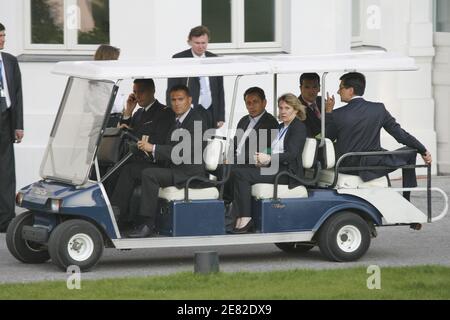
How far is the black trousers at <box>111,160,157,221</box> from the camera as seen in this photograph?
1263 centimetres

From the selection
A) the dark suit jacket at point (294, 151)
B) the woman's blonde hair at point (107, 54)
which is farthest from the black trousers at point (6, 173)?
the dark suit jacket at point (294, 151)

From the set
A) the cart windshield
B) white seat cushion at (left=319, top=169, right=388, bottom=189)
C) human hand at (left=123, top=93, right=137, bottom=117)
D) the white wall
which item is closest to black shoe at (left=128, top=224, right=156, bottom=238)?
the cart windshield

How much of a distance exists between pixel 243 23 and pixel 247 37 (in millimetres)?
162

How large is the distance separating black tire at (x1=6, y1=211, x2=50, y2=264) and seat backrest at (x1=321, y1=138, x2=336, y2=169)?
2.35 meters

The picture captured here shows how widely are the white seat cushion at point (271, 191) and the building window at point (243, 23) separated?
17.1 feet

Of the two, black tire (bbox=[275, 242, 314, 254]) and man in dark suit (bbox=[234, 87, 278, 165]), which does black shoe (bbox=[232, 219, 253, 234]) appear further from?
black tire (bbox=[275, 242, 314, 254])

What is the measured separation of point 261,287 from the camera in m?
11.4

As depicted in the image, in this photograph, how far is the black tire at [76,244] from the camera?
12305 millimetres

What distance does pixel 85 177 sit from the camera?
41.0 ft

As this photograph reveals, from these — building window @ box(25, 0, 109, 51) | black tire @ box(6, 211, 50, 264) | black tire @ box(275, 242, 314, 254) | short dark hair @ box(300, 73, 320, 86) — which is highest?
building window @ box(25, 0, 109, 51)

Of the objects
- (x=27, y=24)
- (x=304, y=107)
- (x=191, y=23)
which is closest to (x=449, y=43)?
(x=191, y=23)

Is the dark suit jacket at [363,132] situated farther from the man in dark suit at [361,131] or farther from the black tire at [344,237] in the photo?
A: the black tire at [344,237]

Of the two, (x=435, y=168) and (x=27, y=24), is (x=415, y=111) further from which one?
(x=27, y=24)
